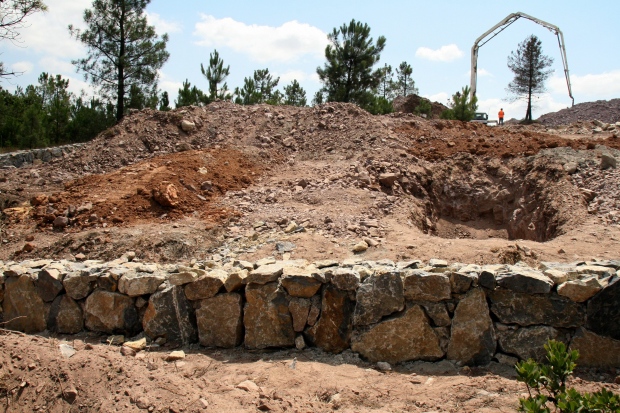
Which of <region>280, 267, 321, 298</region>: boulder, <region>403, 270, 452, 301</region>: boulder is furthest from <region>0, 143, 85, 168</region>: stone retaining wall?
<region>403, 270, 452, 301</region>: boulder

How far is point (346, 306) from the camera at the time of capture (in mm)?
4523

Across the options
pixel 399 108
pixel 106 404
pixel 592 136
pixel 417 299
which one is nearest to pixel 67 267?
pixel 106 404

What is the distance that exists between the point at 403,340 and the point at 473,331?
1.90ft

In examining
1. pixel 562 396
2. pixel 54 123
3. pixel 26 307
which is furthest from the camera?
pixel 54 123

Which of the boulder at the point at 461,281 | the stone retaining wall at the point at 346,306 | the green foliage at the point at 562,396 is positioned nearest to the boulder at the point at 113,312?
the stone retaining wall at the point at 346,306

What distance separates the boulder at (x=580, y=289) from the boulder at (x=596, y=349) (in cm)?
26

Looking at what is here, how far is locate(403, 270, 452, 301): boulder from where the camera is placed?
4258 mm

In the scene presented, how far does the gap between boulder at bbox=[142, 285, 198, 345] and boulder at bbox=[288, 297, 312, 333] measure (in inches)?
39.0

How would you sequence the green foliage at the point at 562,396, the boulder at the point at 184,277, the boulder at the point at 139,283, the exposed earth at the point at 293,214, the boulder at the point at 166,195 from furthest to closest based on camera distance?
the boulder at the point at 166,195, the boulder at the point at 139,283, the boulder at the point at 184,277, the exposed earth at the point at 293,214, the green foliage at the point at 562,396

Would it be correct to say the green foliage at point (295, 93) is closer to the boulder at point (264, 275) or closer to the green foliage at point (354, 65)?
the green foliage at point (354, 65)

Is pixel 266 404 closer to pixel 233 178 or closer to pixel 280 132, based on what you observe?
pixel 233 178

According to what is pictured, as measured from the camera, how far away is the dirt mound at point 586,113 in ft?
72.9

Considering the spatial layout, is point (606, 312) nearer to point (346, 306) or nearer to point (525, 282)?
point (525, 282)

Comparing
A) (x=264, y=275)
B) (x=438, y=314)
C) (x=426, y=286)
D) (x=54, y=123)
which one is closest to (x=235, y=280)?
(x=264, y=275)
